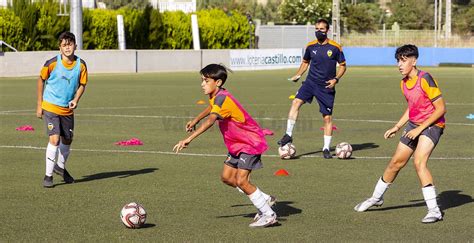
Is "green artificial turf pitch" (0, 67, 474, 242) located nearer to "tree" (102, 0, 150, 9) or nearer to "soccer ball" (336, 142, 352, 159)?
"soccer ball" (336, 142, 352, 159)

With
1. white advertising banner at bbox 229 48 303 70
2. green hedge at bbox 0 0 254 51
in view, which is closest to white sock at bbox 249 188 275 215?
green hedge at bbox 0 0 254 51

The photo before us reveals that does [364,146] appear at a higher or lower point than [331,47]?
lower

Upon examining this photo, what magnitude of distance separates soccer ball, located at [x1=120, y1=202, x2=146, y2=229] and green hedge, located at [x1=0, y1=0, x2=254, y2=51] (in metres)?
38.2

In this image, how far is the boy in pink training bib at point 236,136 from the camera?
9773 mm

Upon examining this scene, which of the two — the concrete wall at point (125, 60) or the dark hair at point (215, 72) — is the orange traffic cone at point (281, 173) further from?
the concrete wall at point (125, 60)

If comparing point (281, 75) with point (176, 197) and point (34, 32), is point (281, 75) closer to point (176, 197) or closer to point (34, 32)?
point (34, 32)

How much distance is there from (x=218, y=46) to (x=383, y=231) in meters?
50.5

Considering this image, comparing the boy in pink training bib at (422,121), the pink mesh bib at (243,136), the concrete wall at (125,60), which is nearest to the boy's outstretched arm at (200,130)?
the pink mesh bib at (243,136)

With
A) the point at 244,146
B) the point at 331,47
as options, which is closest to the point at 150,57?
the point at 331,47

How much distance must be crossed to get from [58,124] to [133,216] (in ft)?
11.8

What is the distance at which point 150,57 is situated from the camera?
48875 mm

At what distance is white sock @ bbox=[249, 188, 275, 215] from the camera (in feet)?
32.3

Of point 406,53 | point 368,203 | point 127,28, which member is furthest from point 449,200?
point 127,28

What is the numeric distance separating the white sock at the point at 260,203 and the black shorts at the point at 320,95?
6573mm
